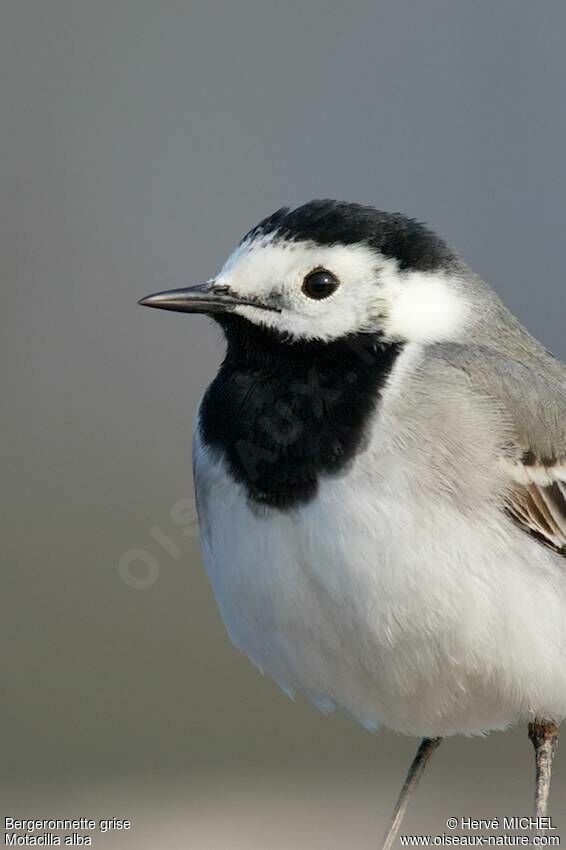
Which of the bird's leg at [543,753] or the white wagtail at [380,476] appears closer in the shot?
the white wagtail at [380,476]

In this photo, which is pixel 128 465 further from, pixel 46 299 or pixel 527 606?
pixel 527 606

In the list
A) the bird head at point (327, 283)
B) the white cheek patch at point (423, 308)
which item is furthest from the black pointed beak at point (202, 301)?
the white cheek patch at point (423, 308)

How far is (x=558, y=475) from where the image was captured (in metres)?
4.27

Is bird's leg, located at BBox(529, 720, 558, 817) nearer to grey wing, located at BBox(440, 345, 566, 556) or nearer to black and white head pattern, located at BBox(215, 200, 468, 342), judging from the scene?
grey wing, located at BBox(440, 345, 566, 556)

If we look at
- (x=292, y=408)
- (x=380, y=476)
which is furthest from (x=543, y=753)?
(x=292, y=408)

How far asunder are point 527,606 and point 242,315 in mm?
1028

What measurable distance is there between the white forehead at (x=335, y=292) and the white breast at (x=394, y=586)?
0.13m

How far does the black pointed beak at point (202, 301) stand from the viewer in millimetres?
4176

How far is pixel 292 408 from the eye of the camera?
407 cm

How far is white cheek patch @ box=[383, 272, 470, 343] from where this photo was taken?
418 centimetres

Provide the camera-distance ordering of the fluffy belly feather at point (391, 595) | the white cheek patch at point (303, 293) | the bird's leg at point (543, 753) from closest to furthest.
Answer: the fluffy belly feather at point (391, 595) → the white cheek patch at point (303, 293) → the bird's leg at point (543, 753)

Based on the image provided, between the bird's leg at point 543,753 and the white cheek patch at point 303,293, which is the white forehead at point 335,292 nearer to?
the white cheek patch at point 303,293

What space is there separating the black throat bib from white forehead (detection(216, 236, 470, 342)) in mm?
38

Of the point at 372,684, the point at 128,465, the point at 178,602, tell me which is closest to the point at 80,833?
the point at 372,684
